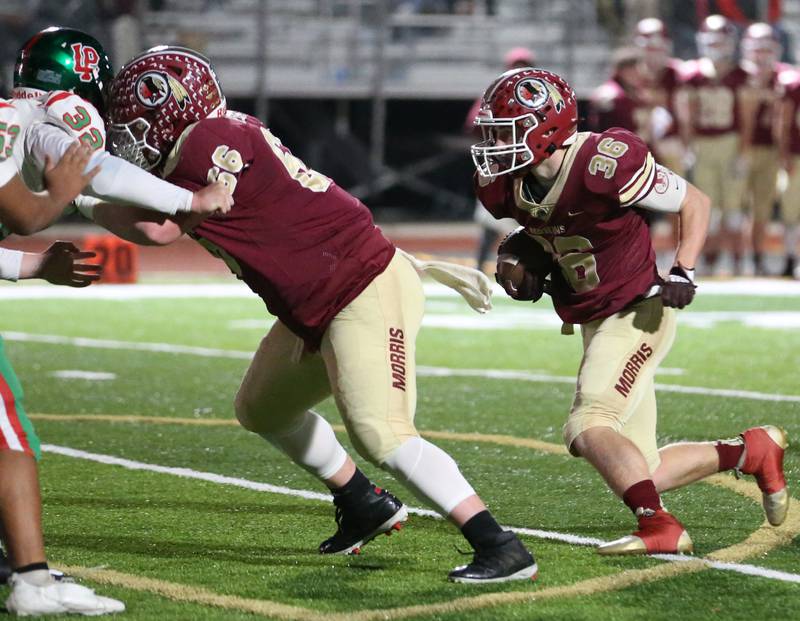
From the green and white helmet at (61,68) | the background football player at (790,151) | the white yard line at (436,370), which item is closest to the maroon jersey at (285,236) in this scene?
the green and white helmet at (61,68)

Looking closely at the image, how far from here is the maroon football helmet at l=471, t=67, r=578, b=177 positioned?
15.8ft

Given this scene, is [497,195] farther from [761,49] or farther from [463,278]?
[761,49]

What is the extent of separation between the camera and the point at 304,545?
15.8ft

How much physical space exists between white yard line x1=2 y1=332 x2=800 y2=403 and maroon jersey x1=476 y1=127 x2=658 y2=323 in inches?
116

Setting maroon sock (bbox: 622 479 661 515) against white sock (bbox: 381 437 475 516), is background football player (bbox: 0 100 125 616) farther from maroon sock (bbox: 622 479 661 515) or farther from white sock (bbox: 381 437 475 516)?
maroon sock (bbox: 622 479 661 515)

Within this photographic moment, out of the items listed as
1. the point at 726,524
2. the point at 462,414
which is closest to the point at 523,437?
the point at 462,414

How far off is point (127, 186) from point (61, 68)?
590 millimetres

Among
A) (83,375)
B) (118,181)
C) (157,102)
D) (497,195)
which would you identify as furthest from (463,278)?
(83,375)

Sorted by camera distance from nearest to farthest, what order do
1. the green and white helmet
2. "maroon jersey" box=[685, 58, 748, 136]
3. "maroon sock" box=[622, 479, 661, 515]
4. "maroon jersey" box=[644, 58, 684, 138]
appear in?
1. the green and white helmet
2. "maroon sock" box=[622, 479, 661, 515]
3. "maroon jersey" box=[644, 58, 684, 138]
4. "maroon jersey" box=[685, 58, 748, 136]

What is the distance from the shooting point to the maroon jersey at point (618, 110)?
46.9 ft

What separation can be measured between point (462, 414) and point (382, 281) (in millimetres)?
3057

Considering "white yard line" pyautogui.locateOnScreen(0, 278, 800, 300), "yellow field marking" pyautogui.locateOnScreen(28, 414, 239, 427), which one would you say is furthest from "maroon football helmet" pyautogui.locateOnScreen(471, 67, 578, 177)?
"white yard line" pyautogui.locateOnScreen(0, 278, 800, 300)

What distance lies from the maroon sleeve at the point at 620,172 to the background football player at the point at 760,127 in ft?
32.9

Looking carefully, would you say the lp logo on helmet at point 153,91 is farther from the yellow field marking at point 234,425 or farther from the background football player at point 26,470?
the yellow field marking at point 234,425
